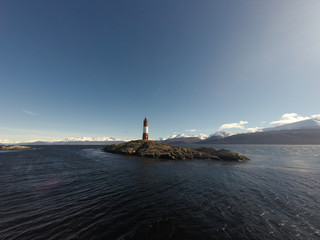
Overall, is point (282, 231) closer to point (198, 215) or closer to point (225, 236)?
point (225, 236)

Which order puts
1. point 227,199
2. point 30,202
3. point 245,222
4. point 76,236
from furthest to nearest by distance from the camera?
point 227,199
point 30,202
point 245,222
point 76,236

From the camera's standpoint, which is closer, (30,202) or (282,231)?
(282,231)

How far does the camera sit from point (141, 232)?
7832 mm

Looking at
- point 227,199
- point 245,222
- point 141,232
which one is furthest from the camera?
point 227,199

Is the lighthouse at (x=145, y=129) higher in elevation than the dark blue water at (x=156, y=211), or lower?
higher

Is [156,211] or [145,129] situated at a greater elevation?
[145,129]

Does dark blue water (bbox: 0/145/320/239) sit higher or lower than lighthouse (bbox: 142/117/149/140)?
lower

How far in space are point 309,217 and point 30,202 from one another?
24.4 meters

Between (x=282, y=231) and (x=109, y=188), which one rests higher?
(x=109, y=188)

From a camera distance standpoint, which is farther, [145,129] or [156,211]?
[145,129]

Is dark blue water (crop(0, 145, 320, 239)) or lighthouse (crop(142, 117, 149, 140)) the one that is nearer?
dark blue water (crop(0, 145, 320, 239))

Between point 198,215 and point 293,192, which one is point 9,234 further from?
point 293,192

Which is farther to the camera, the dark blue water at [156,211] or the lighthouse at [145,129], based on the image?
the lighthouse at [145,129]

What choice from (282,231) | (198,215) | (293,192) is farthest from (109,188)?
(293,192)
